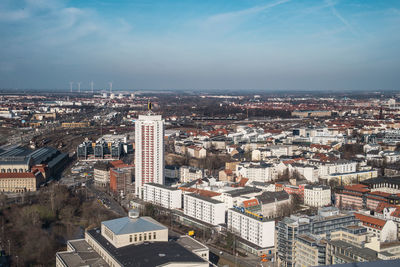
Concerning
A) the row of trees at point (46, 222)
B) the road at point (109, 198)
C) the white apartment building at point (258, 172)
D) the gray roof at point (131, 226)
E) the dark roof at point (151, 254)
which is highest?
the gray roof at point (131, 226)

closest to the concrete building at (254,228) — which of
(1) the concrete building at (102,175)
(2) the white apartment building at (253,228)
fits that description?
(2) the white apartment building at (253,228)

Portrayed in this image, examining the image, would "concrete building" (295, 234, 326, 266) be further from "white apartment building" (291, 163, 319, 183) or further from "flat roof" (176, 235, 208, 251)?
"white apartment building" (291, 163, 319, 183)

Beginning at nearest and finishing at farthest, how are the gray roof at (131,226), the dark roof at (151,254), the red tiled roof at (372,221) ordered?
the dark roof at (151,254) → the gray roof at (131,226) → the red tiled roof at (372,221)

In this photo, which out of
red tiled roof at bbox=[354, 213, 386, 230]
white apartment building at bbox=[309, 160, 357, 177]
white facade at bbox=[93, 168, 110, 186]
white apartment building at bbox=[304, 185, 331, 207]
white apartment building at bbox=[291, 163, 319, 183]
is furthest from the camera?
white apartment building at bbox=[309, 160, 357, 177]

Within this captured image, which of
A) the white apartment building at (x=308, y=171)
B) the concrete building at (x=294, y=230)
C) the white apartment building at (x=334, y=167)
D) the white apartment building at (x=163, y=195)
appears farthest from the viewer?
the white apartment building at (x=334, y=167)

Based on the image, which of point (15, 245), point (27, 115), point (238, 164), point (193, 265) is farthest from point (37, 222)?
point (27, 115)

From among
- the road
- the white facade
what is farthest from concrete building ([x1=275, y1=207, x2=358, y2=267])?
the white facade

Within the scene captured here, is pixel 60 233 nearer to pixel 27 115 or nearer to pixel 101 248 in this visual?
pixel 101 248

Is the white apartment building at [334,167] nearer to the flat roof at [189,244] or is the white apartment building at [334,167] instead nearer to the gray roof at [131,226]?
the flat roof at [189,244]
